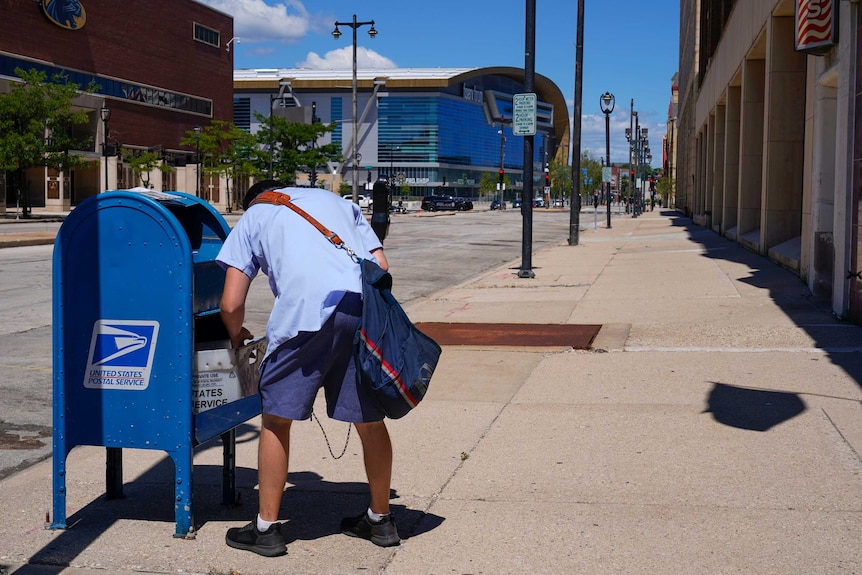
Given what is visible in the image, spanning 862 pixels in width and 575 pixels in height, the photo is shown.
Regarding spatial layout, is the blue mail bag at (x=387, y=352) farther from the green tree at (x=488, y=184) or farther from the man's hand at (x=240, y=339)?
the green tree at (x=488, y=184)

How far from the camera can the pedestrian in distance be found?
4.32 m

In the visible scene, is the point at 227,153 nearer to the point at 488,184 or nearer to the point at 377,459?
the point at 488,184

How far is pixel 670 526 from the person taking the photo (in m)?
4.78

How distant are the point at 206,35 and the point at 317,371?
93.9 m

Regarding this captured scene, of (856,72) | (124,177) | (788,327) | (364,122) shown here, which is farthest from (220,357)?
(364,122)

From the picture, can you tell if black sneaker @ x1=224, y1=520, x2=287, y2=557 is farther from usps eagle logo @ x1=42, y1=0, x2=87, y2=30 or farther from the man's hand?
usps eagle logo @ x1=42, y1=0, x2=87, y2=30

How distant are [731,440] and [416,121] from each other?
142169mm

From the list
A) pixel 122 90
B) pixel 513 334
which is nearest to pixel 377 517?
pixel 513 334

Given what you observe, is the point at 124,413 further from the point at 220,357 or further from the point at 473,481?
the point at 473,481

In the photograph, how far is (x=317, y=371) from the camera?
438 centimetres

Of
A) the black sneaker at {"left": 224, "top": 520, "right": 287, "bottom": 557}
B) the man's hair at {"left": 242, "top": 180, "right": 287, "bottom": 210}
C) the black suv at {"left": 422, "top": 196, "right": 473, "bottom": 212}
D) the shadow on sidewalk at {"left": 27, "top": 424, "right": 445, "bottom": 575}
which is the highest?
the black suv at {"left": 422, "top": 196, "right": 473, "bottom": 212}

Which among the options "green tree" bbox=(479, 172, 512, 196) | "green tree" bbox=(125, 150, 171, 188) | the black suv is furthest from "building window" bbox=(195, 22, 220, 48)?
"green tree" bbox=(479, 172, 512, 196)

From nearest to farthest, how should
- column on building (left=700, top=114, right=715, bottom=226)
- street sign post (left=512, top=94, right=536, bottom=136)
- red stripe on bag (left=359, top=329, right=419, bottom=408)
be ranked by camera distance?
red stripe on bag (left=359, top=329, right=419, bottom=408), street sign post (left=512, top=94, right=536, bottom=136), column on building (left=700, top=114, right=715, bottom=226)

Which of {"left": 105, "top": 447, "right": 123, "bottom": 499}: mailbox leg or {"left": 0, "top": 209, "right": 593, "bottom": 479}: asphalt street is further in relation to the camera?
{"left": 0, "top": 209, "right": 593, "bottom": 479}: asphalt street
